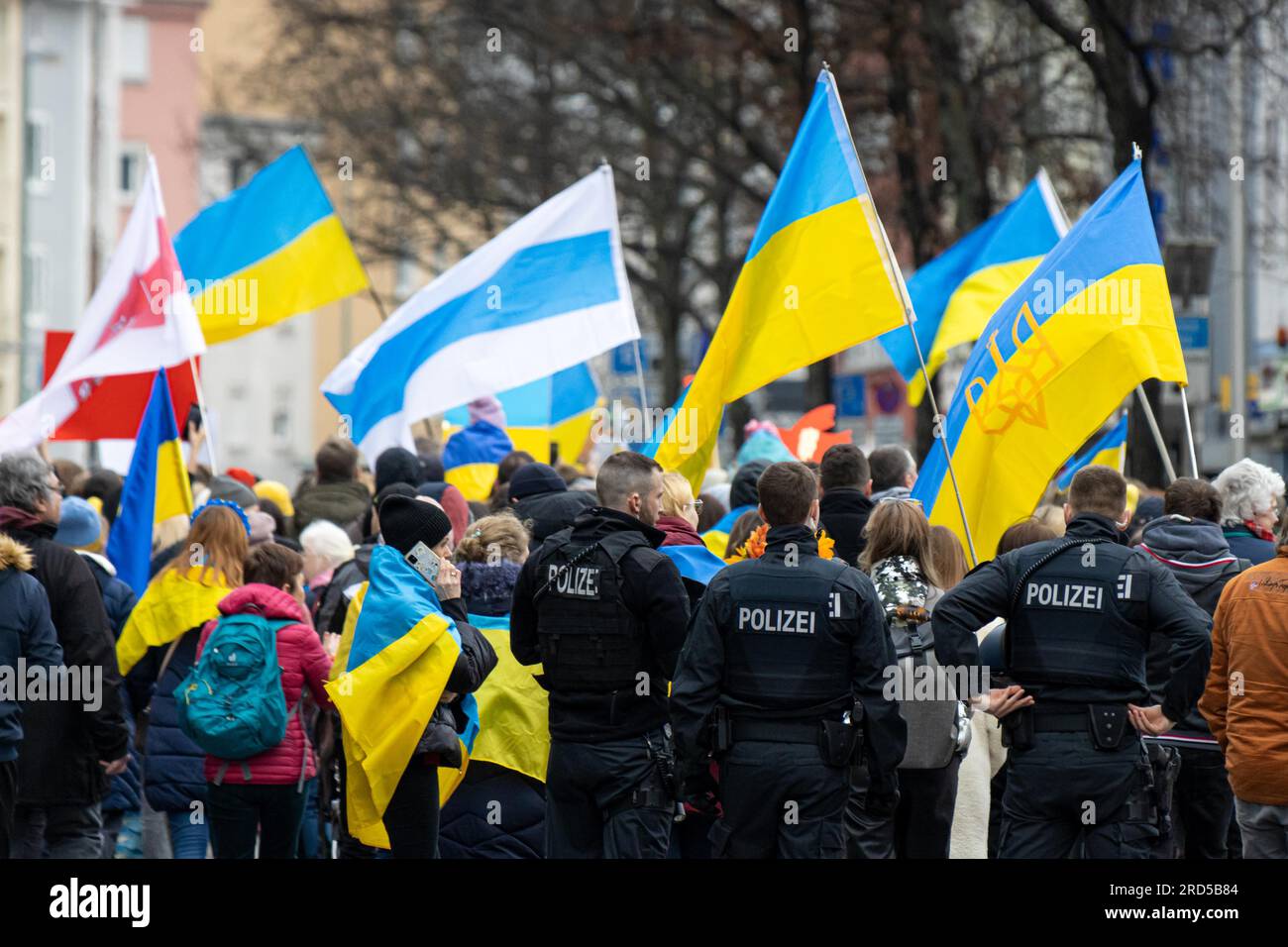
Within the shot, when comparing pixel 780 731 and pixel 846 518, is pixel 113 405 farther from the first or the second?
pixel 780 731

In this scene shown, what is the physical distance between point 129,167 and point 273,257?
49.4 metres

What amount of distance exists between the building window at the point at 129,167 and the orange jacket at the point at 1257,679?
56.5 meters

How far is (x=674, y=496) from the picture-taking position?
8.66 meters

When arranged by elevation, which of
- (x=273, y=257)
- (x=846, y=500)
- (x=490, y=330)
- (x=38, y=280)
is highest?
(x=38, y=280)

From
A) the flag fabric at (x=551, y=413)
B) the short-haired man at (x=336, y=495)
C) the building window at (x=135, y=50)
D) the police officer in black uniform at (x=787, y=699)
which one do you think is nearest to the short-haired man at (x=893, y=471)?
the short-haired man at (x=336, y=495)

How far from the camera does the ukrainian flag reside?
7.62 m

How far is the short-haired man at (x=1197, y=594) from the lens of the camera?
8336 mm

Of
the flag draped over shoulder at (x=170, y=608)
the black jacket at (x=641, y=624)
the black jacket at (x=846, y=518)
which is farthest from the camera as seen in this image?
the black jacket at (x=846, y=518)

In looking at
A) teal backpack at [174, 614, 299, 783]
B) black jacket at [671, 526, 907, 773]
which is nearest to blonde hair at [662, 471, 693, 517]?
black jacket at [671, 526, 907, 773]

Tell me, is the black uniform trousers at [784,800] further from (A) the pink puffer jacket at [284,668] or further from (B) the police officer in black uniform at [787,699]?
(A) the pink puffer jacket at [284,668]

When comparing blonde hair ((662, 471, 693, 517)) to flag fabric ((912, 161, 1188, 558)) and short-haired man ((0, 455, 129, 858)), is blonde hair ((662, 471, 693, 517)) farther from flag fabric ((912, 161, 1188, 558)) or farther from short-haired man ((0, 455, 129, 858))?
short-haired man ((0, 455, 129, 858))

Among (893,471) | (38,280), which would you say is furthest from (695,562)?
(38,280)
